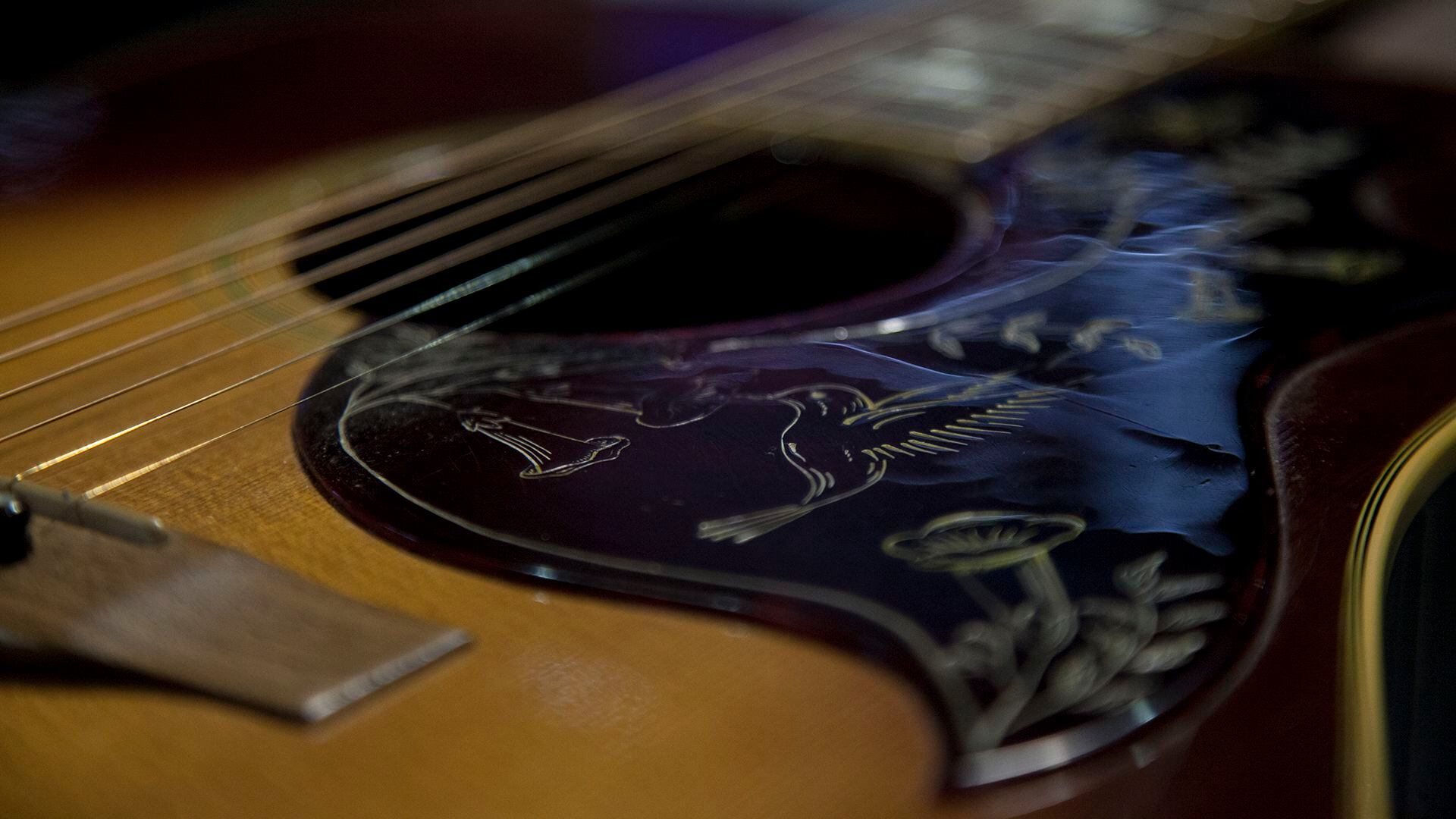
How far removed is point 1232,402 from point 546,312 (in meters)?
0.35

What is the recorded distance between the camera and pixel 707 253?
720 mm

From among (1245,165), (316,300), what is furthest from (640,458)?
(1245,165)

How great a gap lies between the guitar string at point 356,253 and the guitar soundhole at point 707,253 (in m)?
0.01

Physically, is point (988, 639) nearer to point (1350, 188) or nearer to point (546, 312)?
point (546, 312)

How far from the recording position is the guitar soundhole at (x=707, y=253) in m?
0.65

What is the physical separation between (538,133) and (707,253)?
23cm

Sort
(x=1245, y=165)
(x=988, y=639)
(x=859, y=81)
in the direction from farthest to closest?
1. (x=859, y=81)
2. (x=1245, y=165)
3. (x=988, y=639)

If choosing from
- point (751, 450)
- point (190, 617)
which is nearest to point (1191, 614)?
point (751, 450)

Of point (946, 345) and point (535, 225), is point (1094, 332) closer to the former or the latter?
point (946, 345)

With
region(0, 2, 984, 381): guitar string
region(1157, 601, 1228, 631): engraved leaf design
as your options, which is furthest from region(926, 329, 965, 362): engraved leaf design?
region(0, 2, 984, 381): guitar string

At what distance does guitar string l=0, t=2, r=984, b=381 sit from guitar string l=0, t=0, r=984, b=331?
0.9 inches

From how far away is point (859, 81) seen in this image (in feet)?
2.90

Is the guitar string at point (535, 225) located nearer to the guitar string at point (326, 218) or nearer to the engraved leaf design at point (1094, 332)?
the guitar string at point (326, 218)

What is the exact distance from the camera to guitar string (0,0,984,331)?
0.67 m
